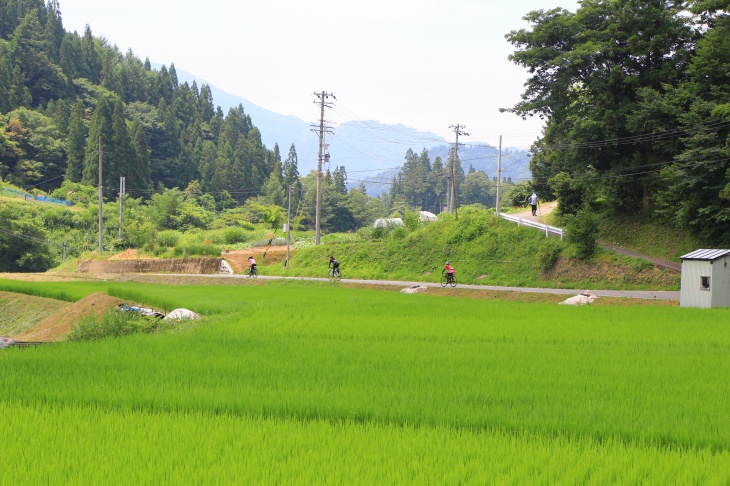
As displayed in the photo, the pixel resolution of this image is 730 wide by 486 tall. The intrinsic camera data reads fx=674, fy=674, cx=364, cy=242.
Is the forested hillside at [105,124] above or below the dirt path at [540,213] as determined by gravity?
above

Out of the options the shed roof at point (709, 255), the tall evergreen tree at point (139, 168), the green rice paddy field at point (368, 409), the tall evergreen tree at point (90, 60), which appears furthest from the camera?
the tall evergreen tree at point (90, 60)

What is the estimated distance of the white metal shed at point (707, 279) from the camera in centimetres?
1966

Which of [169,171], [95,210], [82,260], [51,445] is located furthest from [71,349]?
[169,171]

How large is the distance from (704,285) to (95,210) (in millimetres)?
61794

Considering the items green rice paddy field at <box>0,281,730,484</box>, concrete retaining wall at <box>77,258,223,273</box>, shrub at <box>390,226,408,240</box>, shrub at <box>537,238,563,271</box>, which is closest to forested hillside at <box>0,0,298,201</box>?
concrete retaining wall at <box>77,258,223,273</box>

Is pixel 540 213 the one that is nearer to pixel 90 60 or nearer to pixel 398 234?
pixel 398 234

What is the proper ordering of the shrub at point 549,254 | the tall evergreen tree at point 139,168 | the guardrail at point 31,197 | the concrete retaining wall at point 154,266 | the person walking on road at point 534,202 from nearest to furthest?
the shrub at point 549,254
the person walking on road at point 534,202
the concrete retaining wall at point 154,266
the guardrail at point 31,197
the tall evergreen tree at point 139,168

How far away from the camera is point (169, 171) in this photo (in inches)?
4045

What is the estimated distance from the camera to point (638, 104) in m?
29.5

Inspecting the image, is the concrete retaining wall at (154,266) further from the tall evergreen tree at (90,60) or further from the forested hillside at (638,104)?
the tall evergreen tree at (90,60)

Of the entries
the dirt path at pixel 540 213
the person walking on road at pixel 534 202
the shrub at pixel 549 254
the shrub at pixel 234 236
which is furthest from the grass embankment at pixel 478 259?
the shrub at pixel 234 236

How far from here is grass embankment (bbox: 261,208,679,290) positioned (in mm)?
28781

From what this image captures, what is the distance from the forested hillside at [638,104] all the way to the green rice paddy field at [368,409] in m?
15.0

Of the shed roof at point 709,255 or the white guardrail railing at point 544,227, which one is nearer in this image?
the shed roof at point 709,255
